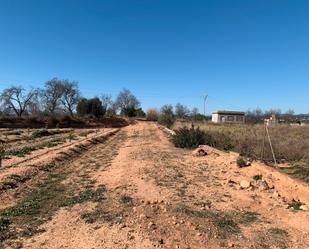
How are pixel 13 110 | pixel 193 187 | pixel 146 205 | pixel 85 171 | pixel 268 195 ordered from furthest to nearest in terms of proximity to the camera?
pixel 13 110
pixel 85 171
pixel 193 187
pixel 268 195
pixel 146 205

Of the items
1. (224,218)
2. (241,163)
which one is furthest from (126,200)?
(241,163)

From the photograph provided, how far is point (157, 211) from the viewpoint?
8.10m

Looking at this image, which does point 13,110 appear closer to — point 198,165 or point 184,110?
point 184,110

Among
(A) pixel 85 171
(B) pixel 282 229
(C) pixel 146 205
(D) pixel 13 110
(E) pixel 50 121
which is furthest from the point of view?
(D) pixel 13 110

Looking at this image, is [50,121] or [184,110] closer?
[50,121]

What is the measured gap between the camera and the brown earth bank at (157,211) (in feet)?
21.2

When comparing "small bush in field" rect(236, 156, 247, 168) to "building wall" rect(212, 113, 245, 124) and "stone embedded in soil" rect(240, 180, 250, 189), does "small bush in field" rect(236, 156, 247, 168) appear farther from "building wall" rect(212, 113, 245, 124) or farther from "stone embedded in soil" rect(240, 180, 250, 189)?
"building wall" rect(212, 113, 245, 124)

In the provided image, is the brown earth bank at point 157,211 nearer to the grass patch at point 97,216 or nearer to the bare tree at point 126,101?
the grass patch at point 97,216

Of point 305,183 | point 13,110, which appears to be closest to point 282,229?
point 305,183

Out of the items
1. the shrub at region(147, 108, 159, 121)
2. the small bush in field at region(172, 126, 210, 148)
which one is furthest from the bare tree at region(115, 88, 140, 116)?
the small bush in field at region(172, 126, 210, 148)

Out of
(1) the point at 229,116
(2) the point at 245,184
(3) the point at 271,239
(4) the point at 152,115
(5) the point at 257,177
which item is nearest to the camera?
(3) the point at 271,239

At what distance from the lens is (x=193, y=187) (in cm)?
1106

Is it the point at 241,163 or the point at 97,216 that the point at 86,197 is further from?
the point at 241,163

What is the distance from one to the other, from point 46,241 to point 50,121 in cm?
5680
